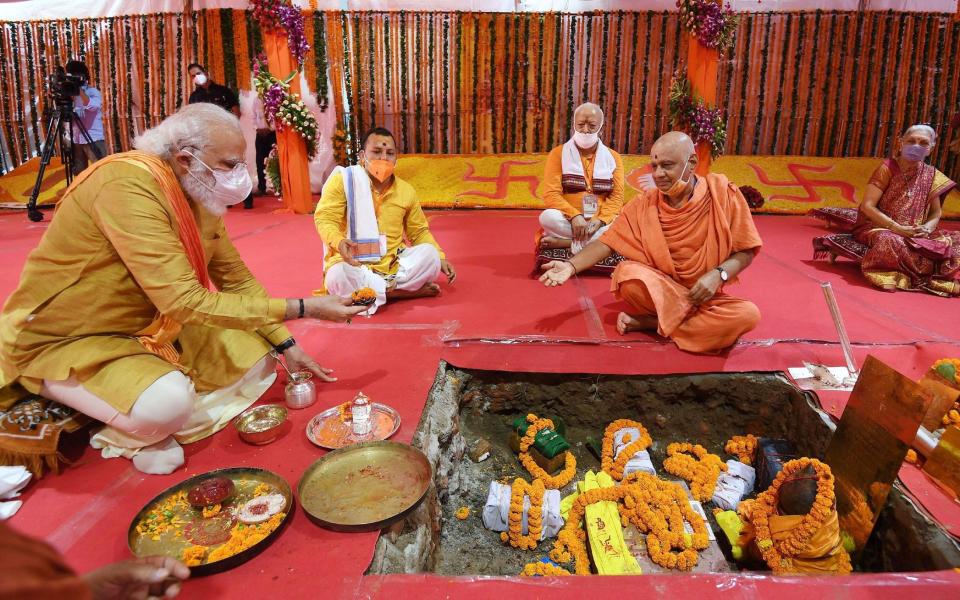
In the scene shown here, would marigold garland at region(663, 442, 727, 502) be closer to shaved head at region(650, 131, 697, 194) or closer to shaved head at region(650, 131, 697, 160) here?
shaved head at region(650, 131, 697, 194)

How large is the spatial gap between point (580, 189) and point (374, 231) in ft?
5.77

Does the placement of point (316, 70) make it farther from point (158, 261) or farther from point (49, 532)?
point (49, 532)

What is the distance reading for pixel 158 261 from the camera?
202 centimetres

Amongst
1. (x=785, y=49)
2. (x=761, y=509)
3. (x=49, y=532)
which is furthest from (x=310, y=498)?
(x=785, y=49)

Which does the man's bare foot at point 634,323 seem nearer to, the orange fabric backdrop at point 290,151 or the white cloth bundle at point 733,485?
the white cloth bundle at point 733,485

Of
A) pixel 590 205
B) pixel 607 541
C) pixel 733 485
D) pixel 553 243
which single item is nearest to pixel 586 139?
pixel 590 205

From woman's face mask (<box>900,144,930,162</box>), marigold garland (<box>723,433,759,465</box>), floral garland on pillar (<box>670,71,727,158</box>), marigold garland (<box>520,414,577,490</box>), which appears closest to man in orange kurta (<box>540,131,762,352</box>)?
marigold garland (<box>723,433,759,465</box>)

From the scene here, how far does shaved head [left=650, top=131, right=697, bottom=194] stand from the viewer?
2.97 meters

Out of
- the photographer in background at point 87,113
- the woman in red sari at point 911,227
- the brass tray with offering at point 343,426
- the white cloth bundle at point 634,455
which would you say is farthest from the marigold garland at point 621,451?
the photographer in background at point 87,113

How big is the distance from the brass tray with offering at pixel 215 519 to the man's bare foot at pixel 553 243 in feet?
10.4

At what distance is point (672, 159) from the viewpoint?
2980 mm

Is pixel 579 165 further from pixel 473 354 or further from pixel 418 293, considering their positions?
pixel 473 354

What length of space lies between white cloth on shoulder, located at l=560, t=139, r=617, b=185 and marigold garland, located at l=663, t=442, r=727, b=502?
7.39 feet

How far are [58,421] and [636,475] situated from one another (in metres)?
2.46
